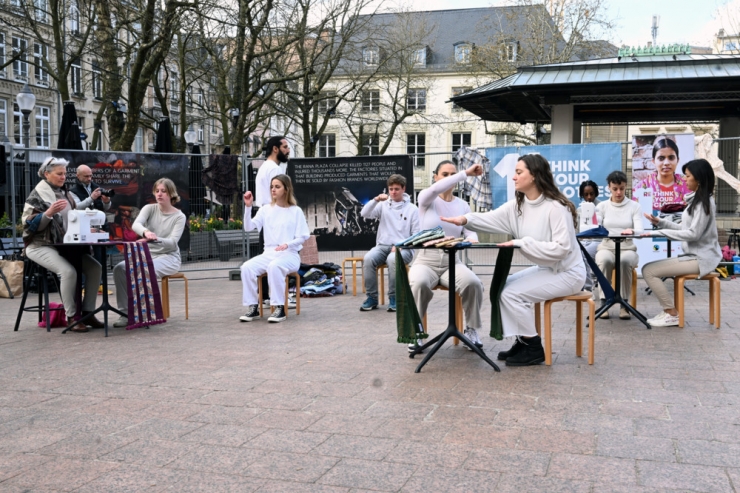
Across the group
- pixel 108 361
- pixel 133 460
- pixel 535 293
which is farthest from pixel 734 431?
pixel 108 361

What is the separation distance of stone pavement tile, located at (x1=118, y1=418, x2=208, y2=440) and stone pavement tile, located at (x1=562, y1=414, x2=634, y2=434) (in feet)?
6.90

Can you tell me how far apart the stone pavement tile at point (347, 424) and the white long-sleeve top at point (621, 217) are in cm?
556

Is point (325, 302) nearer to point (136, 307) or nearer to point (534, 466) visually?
point (136, 307)

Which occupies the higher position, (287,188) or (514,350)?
(287,188)

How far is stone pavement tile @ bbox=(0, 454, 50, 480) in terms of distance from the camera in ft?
11.9

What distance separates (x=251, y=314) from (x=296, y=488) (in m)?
5.45

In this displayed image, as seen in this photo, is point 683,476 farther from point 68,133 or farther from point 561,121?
point 561,121

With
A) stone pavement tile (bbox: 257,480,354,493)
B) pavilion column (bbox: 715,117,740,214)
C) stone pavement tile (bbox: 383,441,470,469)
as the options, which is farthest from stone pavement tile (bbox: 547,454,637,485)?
pavilion column (bbox: 715,117,740,214)

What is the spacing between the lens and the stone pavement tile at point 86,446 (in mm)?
3898

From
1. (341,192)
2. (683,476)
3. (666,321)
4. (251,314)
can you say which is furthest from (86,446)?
(341,192)

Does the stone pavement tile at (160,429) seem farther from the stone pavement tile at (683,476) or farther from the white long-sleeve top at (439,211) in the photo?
the white long-sleeve top at (439,211)

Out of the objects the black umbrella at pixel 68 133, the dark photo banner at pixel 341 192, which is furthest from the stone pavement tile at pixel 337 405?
the black umbrella at pixel 68 133

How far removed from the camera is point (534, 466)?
3625 millimetres

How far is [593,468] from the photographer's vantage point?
3.59 metres
